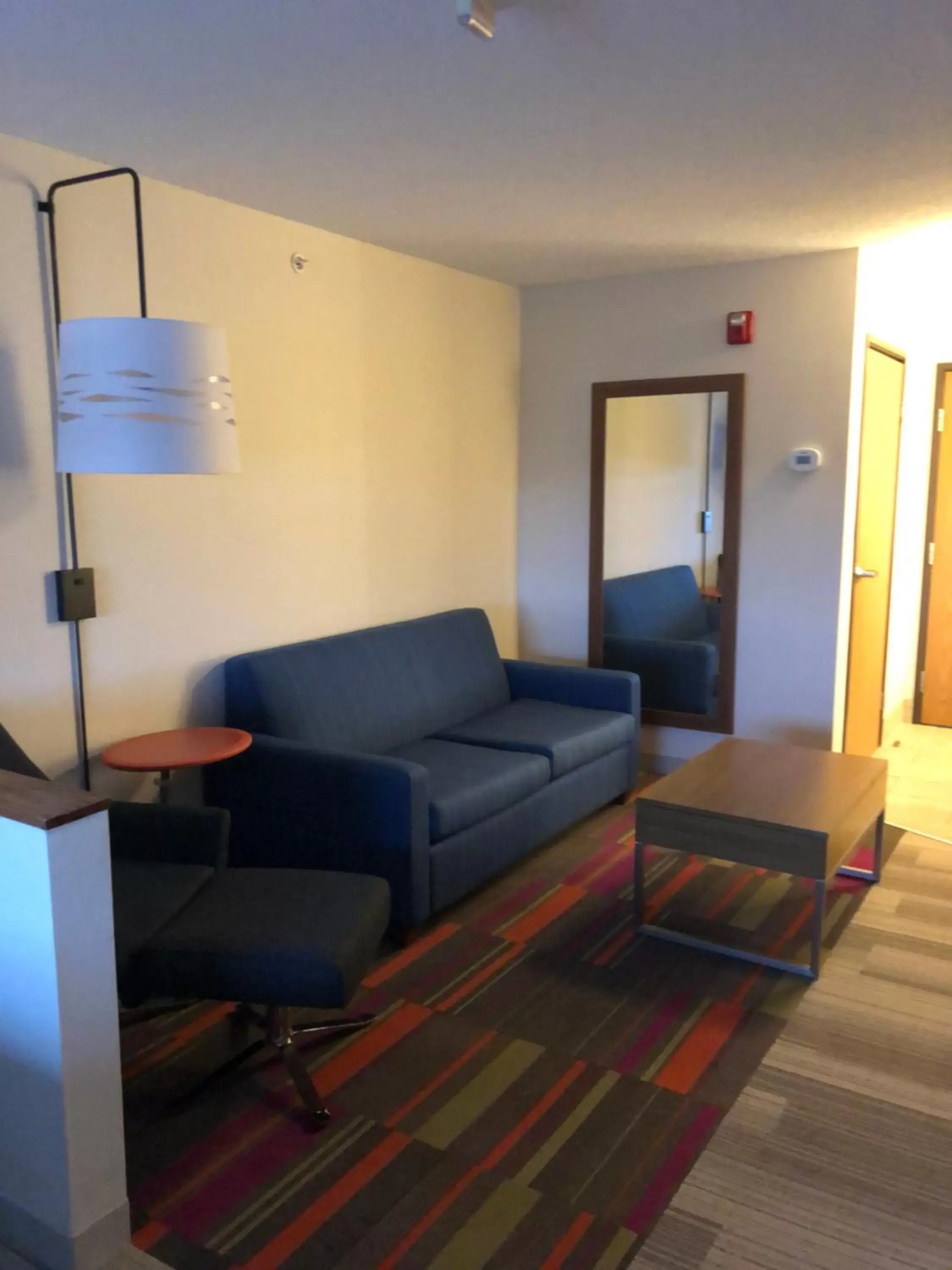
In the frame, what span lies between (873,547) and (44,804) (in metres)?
4.11

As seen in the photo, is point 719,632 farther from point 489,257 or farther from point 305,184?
point 305,184

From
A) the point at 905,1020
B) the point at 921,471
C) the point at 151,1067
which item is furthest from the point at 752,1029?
the point at 921,471

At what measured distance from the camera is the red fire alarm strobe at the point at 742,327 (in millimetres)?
4414

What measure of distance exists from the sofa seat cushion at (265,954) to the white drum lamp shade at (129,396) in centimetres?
110

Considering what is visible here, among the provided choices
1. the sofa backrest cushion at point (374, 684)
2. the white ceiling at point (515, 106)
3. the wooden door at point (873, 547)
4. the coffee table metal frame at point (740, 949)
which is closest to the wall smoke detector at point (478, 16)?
the white ceiling at point (515, 106)

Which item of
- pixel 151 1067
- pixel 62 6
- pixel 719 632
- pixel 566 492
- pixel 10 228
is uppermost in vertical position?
pixel 62 6

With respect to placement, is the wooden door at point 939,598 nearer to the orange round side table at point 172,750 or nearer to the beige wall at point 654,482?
the beige wall at point 654,482

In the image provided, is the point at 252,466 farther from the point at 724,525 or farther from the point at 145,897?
the point at 724,525

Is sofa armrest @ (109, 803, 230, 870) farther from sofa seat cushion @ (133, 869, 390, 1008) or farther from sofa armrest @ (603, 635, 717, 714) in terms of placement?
sofa armrest @ (603, 635, 717, 714)

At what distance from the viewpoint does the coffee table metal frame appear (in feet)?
9.55

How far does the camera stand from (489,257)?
14.0ft

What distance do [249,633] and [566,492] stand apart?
2033 millimetres

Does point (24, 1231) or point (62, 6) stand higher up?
point (62, 6)

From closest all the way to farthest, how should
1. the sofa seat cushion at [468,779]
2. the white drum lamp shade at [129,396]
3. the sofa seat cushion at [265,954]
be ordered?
the sofa seat cushion at [265,954] < the white drum lamp shade at [129,396] < the sofa seat cushion at [468,779]
